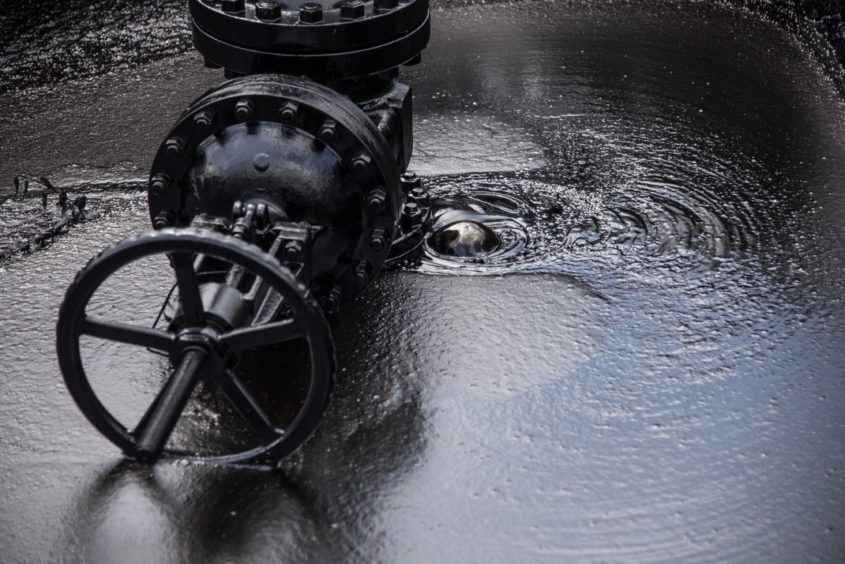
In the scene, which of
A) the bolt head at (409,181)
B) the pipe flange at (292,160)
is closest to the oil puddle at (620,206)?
the bolt head at (409,181)

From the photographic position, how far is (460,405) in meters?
2.90

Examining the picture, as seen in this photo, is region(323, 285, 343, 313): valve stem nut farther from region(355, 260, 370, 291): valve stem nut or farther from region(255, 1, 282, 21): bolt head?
region(255, 1, 282, 21): bolt head

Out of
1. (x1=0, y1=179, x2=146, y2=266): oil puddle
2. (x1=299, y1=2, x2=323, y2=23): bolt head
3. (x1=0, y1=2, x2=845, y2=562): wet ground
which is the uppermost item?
(x1=299, y1=2, x2=323, y2=23): bolt head

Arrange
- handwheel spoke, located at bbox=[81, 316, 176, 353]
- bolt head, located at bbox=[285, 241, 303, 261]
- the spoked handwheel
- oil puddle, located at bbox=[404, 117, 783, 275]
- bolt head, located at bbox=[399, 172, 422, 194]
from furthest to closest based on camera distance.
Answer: bolt head, located at bbox=[399, 172, 422, 194]
oil puddle, located at bbox=[404, 117, 783, 275]
bolt head, located at bbox=[285, 241, 303, 261]
handwheel spoke, located at bbox=[81, 316, 176, 353]
the spoked handwheel

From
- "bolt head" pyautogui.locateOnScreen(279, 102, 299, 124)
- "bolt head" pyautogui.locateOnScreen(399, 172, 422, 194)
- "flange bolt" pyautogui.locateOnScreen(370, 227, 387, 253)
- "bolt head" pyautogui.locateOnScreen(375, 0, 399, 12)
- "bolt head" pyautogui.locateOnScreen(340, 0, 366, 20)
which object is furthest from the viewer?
"bolt head" pyautogui.locateOnScreen(399, 172, 422, 194)

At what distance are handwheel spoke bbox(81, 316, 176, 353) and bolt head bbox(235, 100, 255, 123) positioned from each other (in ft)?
2.26

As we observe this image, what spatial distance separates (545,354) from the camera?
3059mm

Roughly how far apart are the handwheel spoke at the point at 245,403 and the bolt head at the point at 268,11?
3.71 ft

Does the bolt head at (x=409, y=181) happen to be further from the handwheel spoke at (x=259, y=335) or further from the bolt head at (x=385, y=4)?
the handwheel spoke at (x=259, y=335)

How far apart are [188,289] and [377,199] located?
68cm

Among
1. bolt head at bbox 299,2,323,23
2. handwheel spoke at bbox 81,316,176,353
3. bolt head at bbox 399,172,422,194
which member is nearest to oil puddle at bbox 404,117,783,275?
bolt head at bbox 399,172,422,194

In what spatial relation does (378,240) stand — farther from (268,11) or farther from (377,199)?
(268,11)

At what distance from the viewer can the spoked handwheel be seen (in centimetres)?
236

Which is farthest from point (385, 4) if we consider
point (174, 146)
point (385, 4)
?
point (174, 146)
